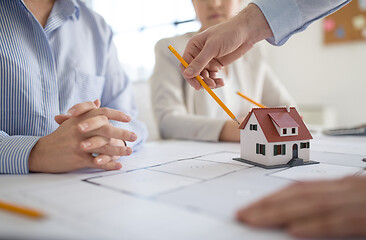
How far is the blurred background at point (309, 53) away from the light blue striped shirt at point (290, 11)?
6.36 feet

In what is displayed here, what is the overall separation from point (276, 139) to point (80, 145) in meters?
0.37

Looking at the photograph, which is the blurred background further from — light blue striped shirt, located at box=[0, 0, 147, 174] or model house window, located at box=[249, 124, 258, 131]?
model house window, located at box=[249, 124, 258, 131]

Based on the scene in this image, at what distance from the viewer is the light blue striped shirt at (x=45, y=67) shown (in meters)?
0.83

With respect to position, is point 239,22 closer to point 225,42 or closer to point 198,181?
point 225,42

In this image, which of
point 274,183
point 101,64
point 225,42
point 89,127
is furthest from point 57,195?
point 101,64

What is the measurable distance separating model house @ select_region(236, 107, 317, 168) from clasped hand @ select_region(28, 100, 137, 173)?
0.82ft

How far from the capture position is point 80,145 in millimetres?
600

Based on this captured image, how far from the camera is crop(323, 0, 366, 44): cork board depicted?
279 cm

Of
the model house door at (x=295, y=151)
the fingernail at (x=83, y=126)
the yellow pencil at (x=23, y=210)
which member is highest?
the fingernail at (x=83, y=126)

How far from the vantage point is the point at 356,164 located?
674 mm

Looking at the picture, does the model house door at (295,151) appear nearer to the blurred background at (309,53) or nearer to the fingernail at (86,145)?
the fingernail at (86,145)

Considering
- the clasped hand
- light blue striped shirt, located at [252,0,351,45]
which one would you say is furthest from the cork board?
the clasped hand

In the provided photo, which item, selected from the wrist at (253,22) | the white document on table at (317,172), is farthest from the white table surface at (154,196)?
the wrist at (253,22)

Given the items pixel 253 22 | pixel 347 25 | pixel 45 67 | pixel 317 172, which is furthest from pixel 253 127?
pixel 347 25
